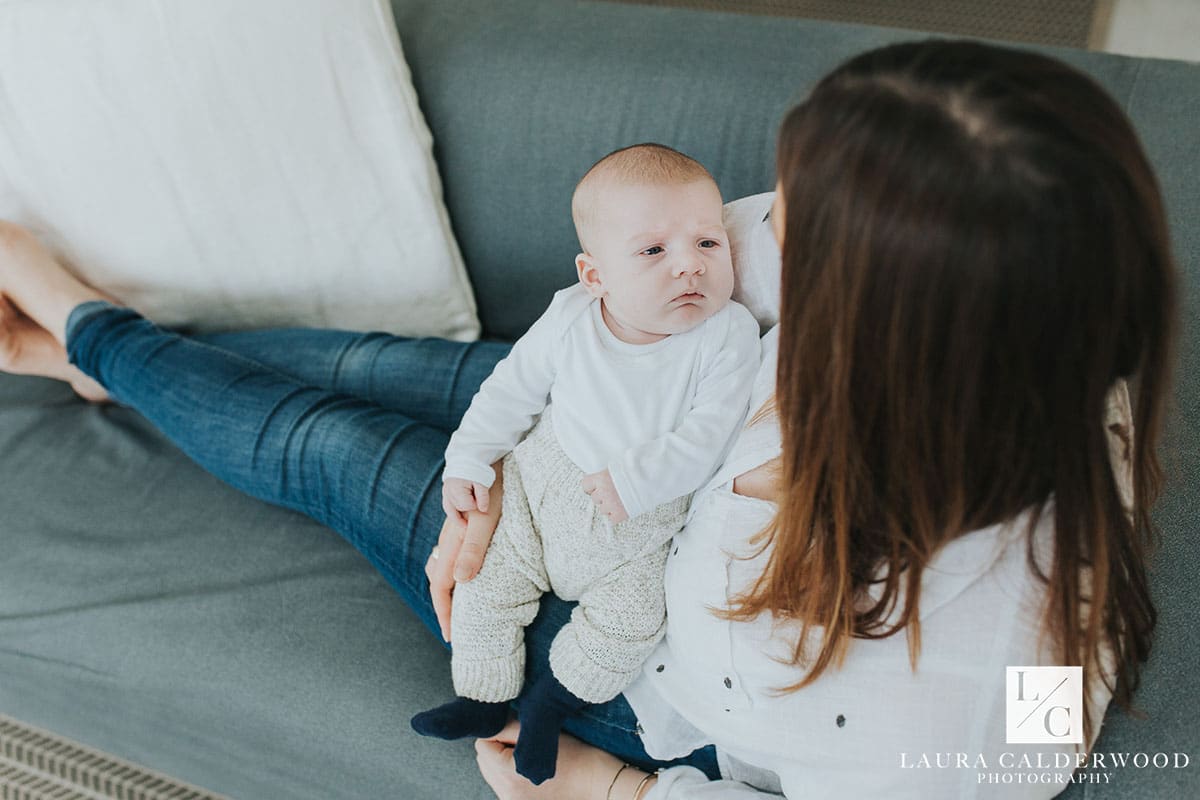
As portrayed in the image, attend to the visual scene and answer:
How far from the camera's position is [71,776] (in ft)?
4.51

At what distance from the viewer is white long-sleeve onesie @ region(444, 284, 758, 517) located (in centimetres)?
84

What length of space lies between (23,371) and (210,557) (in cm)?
48

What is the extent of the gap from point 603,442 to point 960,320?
0.41 m

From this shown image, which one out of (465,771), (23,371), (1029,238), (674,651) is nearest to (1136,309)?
(1029,238)

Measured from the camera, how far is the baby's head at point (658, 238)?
0.85 meters

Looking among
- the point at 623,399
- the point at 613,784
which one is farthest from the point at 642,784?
the point at 623,399

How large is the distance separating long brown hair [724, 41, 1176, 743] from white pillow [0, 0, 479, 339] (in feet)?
2.53

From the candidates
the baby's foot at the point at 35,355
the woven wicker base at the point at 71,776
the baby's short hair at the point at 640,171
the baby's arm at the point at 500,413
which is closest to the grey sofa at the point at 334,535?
the baby's foot at the point at 35,355

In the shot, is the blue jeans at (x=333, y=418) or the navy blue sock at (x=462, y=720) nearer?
the navy blue sock at (x=462, y=720)

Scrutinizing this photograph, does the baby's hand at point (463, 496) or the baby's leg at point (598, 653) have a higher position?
the baby's hand at point (463, 496)

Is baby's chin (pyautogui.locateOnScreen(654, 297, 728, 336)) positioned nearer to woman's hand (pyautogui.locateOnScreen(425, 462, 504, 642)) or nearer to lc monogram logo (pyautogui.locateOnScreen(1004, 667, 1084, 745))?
woman's hand (pyautogui.locateOnScreen(425, 462, 504, 642))

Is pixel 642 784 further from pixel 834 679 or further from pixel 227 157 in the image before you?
pixel 227 157

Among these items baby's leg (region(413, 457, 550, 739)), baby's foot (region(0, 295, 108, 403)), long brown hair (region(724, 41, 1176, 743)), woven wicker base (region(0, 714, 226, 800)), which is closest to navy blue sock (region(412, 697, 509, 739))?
baby's leg (region(413, 457, 550, 739))

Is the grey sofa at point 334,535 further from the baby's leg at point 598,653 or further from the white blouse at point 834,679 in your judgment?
the white blouse at point 834,679
